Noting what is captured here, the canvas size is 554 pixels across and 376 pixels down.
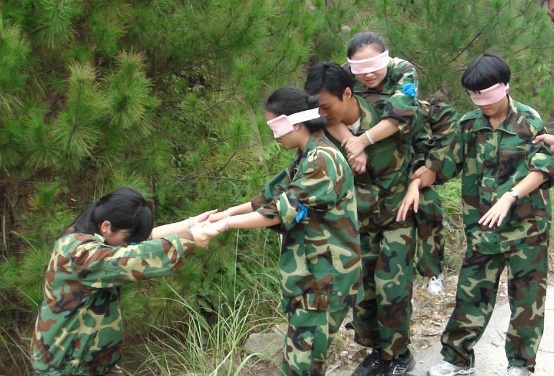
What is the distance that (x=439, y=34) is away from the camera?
6738 millimetres

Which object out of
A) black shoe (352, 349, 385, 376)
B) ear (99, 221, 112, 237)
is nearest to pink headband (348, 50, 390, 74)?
ear (99, 221, 112, 237)

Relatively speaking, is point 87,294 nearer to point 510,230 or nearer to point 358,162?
point 358,162

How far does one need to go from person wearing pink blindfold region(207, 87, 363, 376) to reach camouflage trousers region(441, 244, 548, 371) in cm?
83

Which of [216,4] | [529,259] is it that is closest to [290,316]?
[529,259]

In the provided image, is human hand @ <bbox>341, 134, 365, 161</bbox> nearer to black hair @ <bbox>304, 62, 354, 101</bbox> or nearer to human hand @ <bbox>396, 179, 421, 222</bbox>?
black hair @ <bbox>304, 62, 354, 101</bbox>

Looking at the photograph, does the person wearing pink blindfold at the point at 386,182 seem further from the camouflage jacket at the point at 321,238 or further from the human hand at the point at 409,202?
the camouflage jacket at the point at 321,238

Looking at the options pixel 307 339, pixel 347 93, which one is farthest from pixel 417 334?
pixel 347 93

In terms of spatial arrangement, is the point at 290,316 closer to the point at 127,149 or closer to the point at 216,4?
the point at 127,149

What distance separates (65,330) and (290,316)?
0.99m

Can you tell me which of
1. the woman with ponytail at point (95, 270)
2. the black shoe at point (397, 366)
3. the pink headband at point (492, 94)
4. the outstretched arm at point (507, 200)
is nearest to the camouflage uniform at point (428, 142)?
the pink headband at point (492, 94)

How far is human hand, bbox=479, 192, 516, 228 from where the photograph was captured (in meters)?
3.25

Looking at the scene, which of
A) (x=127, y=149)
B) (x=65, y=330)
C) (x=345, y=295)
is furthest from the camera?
(x=127, y=149)

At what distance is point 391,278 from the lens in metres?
3.54

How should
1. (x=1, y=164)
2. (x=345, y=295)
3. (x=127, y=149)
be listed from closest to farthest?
1. (x=345, y=295)
2. (x=1, y=164)
3. (x=127, y=149)
